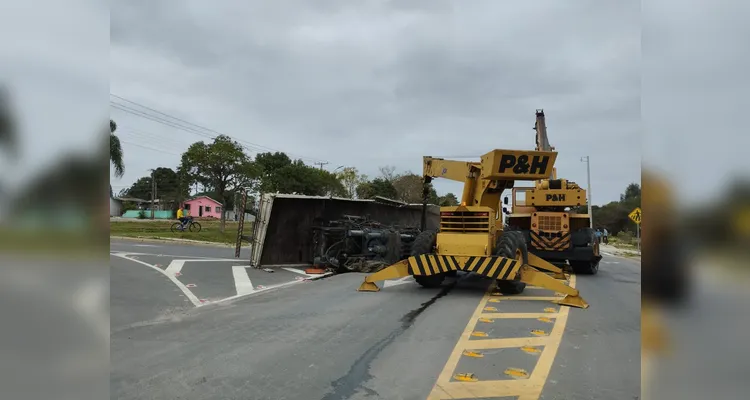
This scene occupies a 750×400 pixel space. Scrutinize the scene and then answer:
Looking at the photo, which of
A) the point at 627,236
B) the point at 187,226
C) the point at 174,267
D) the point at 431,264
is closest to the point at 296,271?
the point at 174,267

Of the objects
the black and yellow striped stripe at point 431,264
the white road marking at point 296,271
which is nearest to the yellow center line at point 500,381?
the black and yellow striped stripe at point 431,264

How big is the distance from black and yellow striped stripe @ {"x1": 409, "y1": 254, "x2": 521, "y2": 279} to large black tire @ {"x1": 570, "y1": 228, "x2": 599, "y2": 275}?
5.90m

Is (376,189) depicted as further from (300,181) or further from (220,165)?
(220,165)

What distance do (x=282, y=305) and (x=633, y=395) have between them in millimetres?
5508

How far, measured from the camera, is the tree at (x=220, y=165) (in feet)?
103

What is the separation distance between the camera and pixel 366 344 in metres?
5.54

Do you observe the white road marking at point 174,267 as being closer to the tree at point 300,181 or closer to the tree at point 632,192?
the tree at point 632,192

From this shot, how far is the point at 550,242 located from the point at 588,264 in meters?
1.27

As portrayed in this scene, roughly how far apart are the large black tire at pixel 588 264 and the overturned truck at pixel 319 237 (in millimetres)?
4780

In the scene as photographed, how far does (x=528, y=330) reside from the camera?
6.29m
